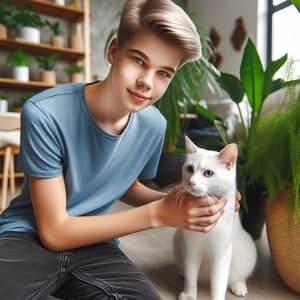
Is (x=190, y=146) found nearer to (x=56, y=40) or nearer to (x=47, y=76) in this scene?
(x=47, y=76)

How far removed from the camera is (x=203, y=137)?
1.24 meters

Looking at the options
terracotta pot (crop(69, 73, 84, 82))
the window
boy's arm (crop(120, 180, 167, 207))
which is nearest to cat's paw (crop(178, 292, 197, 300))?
boy's arm (crop(120, 180, 167, 207))

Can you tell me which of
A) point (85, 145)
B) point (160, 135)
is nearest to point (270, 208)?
point (160, 135)

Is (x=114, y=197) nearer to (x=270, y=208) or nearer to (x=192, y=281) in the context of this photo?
(x=192, y=281)

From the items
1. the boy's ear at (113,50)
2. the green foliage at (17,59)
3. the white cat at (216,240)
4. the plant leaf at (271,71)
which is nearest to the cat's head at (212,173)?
the white cat at (216,240)

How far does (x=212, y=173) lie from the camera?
0.62 m

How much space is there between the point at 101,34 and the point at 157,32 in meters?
2.98

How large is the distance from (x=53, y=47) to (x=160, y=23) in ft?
8.03

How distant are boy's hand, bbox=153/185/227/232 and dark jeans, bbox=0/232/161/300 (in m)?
0.16

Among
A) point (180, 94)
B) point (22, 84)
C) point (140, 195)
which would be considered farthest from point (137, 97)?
point (22, 84)

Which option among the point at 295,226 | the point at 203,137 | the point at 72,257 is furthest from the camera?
the point at 203,137

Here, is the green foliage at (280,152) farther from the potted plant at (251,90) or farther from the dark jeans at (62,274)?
the dark jeans at (62,274)

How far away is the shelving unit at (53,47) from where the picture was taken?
266 centimetres

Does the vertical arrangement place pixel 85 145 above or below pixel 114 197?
above
